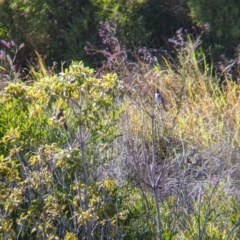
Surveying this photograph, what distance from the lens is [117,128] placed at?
20.9 feet

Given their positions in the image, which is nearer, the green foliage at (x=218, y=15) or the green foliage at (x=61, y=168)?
the green foliage at (x=61, y=168)

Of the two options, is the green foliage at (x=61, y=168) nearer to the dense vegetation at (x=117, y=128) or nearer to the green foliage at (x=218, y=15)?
the dense vegetation at (x=117, y=128)

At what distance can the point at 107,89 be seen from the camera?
438 cm

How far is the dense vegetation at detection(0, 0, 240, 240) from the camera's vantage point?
14.7 feet

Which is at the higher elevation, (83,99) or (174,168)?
(83,99)

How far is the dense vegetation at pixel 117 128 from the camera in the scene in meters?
4.49

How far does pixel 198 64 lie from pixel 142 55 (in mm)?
812

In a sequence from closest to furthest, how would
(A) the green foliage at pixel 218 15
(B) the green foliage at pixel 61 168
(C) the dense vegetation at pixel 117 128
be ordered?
(B) the green foliage at pixel 61 168 → (C) the dense vegetation at pixel 117 128 → (A) the green foliage at pixel 218 15

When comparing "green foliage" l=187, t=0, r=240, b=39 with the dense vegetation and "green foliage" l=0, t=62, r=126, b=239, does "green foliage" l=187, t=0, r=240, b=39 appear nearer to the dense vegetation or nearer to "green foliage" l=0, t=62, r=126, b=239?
the dense vegetation

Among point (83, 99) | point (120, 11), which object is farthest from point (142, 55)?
point (83, 99)

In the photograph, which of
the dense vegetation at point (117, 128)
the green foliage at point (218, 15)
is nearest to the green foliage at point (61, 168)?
the dense vegetation at point (117, 128)

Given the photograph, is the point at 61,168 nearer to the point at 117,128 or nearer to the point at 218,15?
the point at 117,128

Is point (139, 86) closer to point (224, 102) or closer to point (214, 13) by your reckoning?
point (224, 102)

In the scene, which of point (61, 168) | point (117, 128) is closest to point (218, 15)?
point (117, 128)
